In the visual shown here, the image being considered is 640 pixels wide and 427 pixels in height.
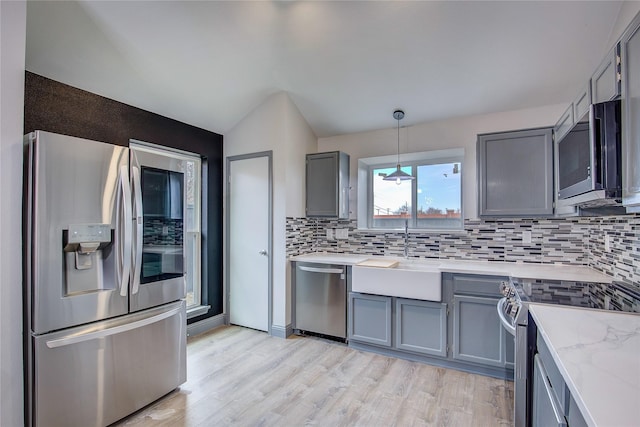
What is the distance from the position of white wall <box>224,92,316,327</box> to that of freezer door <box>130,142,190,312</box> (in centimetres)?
119

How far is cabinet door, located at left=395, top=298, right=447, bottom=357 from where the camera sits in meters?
2.75

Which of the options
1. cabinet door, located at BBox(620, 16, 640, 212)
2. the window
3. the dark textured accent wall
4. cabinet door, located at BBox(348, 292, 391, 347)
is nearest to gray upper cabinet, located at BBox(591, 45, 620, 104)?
cabinet door, located at BBox(620, 16, 640, 212)

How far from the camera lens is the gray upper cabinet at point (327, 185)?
3621 millimetres

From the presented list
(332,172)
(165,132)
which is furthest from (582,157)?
(165,132)

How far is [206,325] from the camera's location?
143 inches

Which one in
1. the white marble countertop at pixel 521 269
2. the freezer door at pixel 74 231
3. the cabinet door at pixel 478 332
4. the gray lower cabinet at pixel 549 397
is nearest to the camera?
the gray lower cabinet at pixel 549 397

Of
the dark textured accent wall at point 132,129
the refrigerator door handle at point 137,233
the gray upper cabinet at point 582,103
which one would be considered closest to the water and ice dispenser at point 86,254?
the refrigerator door handle at point 137,233

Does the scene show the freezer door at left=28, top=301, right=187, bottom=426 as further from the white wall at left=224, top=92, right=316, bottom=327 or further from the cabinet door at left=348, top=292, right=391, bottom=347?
the cabinet door at left=348, top=292, right=391, bottom=347

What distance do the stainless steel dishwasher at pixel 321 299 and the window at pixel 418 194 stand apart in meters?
0.91

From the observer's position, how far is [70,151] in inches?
70.4

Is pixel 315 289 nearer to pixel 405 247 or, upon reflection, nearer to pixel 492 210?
pixel 405 247

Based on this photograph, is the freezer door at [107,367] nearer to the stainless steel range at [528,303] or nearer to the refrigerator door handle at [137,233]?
the refrigerator door handle at [137,233]

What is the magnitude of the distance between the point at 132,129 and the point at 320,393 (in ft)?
9.20

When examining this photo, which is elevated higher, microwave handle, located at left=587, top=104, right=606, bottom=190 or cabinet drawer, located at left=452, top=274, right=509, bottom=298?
microwave handle, located at left=587, top=104, right=606, bottom=190
